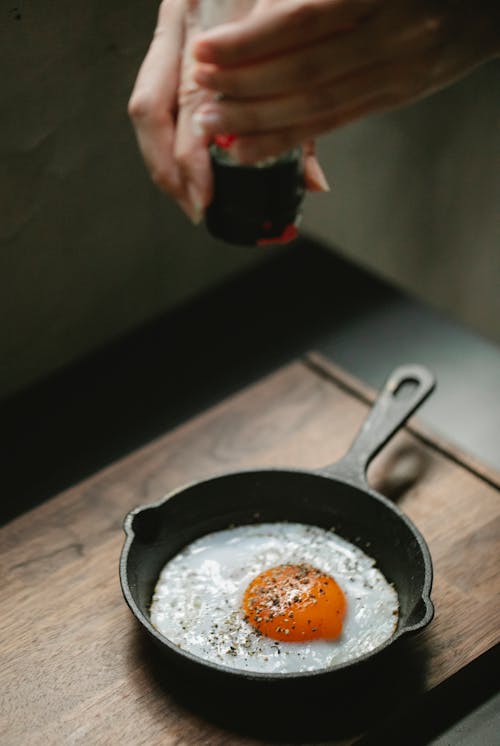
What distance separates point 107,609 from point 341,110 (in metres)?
0.78

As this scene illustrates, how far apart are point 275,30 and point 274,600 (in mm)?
768

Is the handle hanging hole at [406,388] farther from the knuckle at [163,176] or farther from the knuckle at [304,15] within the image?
the knuckle at [304,15]

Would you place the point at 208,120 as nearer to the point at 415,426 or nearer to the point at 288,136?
the point at 288,136

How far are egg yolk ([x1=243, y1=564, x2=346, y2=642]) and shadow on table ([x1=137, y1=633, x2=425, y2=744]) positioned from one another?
98 mm

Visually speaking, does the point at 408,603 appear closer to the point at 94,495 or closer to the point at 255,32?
the point at 94,495

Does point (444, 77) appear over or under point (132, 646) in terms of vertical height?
over

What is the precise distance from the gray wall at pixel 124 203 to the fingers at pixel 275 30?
780 millimetres

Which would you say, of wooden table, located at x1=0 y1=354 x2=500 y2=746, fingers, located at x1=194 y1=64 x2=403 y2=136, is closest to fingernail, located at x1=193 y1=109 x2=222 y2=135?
fingers, located at x1=194 y1=64 x2=403 y2=136

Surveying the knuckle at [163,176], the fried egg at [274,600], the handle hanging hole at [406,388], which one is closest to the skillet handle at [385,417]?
the handle hanging hole at [406,388]

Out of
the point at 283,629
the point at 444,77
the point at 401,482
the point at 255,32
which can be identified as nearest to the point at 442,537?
the point at 401,482

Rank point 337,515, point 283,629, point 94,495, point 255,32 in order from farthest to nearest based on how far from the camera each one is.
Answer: point 94,495, point 337,515, point 283,629, point 255,32

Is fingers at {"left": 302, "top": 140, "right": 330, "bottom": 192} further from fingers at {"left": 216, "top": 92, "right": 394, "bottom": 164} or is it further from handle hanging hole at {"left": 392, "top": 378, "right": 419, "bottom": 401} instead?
handle hanging hole at {"left": 392, "top": 378, "right": 419, "bottom": 401}

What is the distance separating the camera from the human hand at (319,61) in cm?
94

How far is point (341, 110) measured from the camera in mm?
1032
